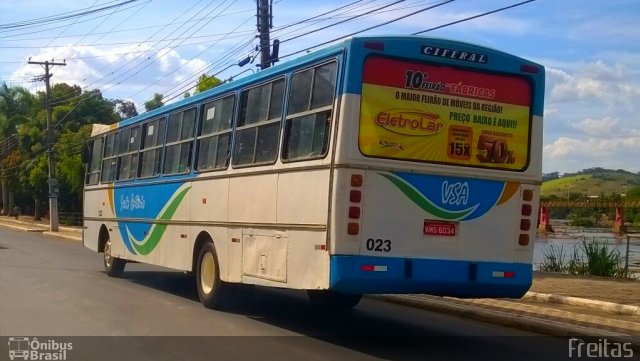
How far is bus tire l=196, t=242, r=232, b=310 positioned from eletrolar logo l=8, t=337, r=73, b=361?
332 centimetres

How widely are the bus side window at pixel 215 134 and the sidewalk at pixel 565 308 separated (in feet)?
14.3

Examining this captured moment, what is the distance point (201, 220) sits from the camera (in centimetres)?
1277

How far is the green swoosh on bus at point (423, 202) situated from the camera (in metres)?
9.20

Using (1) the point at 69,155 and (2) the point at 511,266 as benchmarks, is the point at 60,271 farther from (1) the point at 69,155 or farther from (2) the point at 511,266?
(1) the point at 69,155

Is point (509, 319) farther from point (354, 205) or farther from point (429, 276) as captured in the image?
point (354, 205)

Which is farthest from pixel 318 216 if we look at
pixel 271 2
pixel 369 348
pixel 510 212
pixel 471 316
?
pixel 271 2

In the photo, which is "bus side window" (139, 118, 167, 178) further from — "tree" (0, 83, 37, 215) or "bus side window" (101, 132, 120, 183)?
"tree" (0, 83, 37, 215)

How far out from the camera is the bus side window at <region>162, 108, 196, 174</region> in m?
13.5

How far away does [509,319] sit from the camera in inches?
467

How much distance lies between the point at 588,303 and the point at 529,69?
16.4ft

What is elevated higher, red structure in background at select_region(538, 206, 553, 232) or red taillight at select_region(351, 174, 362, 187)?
red structure in background at select_region(538, 206, 553, 232)

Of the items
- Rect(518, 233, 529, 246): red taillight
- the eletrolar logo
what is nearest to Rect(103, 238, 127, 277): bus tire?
the eletrolar logo

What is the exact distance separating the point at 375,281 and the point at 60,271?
11.5 metres

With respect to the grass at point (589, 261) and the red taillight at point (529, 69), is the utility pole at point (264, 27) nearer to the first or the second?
the grass at point (589, 261)
